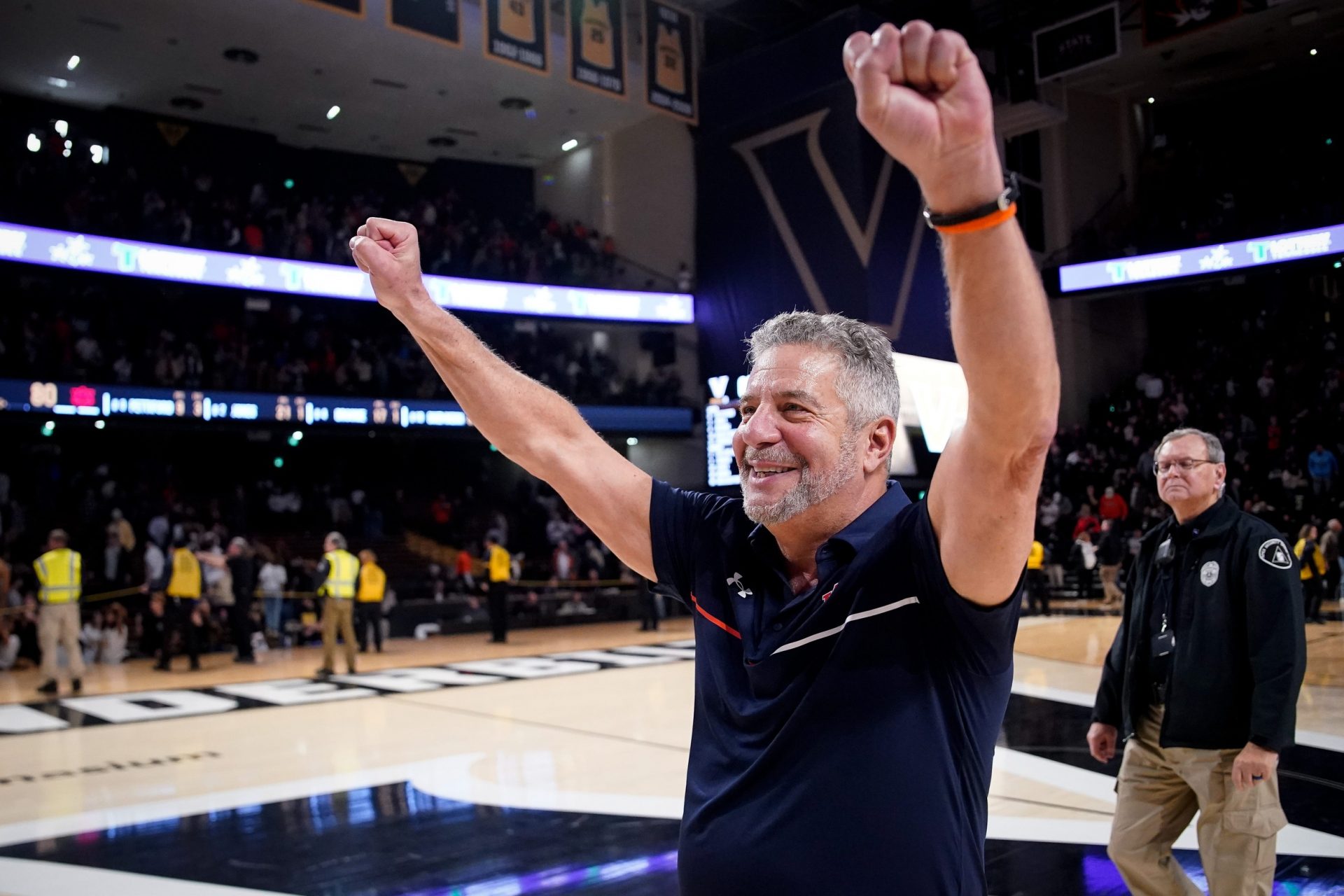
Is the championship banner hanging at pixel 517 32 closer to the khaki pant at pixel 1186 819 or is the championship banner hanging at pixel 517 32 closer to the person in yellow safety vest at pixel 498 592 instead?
the person in yellow safety vest at pixel 498 592

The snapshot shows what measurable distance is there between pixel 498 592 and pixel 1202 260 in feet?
54.2

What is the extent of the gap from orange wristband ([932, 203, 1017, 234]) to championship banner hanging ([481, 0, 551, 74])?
542 inches

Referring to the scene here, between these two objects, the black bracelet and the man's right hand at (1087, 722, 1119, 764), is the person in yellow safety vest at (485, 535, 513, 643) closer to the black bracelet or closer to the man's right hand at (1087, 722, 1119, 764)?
the man's right hand at (1087, 722, 1119, 764)

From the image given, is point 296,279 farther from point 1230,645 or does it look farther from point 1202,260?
point 1230,645

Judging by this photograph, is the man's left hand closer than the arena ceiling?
Yes

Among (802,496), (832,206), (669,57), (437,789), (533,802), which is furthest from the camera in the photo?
(832,206)

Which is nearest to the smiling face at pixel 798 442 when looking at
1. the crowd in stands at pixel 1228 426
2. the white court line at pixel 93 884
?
the white court line at pixel 93 884

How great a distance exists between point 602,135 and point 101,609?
15047 millimetres

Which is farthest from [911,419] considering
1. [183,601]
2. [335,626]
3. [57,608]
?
[57,608]

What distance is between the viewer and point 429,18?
13.6 metres

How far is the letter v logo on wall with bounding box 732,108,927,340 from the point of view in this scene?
1909cm

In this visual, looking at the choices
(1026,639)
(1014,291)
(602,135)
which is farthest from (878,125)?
(602,135)

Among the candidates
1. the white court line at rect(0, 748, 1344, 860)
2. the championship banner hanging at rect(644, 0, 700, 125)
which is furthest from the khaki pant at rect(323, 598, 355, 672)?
the championship banner hanging at rect(644, 0, 700, 125)

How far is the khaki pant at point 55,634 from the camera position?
10898 mm
